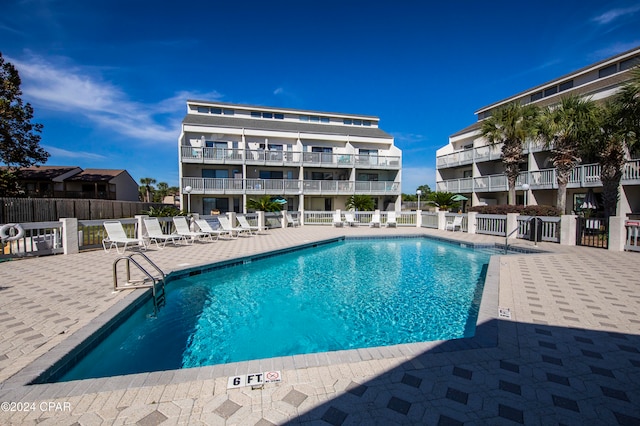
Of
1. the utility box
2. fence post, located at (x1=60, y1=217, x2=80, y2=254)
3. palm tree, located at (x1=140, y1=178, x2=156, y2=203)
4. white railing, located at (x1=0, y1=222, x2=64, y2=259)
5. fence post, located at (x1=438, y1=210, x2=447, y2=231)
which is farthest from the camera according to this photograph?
palm tree, located at (x1=140, y1=178, x2=156, y2=203)

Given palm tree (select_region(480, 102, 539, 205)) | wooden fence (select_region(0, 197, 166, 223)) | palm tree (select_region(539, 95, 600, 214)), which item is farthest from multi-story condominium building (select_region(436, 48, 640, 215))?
wooden fence (select_region(0, 197, 166, 223))

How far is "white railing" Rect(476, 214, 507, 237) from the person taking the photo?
1512 centimetres

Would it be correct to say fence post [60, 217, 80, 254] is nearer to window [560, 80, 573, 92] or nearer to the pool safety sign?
the pool safety sign

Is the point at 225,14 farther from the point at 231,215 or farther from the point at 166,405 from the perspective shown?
the point at 166,405

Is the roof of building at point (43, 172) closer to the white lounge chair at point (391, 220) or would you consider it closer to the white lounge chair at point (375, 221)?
the white lounge chair at point (375, 221)

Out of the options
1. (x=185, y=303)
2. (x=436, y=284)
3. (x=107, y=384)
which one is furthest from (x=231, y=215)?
(x=107, y=384)

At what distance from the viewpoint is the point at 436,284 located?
8.03 meters

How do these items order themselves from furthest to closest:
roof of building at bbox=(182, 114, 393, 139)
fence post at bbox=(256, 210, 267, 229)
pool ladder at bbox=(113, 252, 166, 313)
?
roof of building at bbox=(182, 114, 393, 139), fence post at bbox=(256, 210, 267, 229), pool ladder at bbox=(113, 252, 166, 313)

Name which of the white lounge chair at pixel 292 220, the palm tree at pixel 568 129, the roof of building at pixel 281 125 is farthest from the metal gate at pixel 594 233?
the roof of building at pixel 281 125

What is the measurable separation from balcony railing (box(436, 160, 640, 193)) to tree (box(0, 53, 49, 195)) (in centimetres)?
3743

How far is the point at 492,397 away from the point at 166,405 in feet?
9.62

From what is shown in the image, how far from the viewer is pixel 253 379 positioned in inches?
112

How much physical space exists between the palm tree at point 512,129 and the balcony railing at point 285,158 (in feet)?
37.3

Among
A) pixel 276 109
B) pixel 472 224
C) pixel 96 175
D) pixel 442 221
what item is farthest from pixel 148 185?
pixel 472 224
